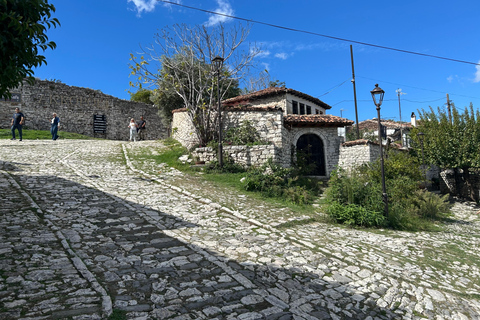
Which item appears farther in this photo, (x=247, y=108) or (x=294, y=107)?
(x=294, y=107)

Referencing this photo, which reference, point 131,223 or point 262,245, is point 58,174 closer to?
point 131,223

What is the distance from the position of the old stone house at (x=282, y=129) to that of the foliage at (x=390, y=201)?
108 inches

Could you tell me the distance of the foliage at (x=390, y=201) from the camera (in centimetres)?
886

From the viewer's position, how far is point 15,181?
9.31 m

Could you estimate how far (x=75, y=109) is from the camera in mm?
25766

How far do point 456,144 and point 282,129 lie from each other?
15.5 meters

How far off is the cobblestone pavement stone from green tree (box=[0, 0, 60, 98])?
9.19ft

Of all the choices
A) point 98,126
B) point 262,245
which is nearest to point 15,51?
point 262,245

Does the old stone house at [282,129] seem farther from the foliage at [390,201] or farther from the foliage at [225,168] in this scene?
the foliage at [390,201]

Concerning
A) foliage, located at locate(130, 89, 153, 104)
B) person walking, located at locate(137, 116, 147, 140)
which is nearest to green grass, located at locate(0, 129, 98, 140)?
person walking, located at locate(137, 116, 147, 140)

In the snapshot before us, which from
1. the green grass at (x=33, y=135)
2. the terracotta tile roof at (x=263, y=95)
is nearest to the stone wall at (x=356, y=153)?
the terracotta tile roof at (x=263, y=95)

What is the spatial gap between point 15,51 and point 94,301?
142 inches

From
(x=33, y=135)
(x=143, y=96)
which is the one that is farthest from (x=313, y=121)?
(x=143, y=96)

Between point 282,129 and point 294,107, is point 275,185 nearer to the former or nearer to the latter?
point 282,129
